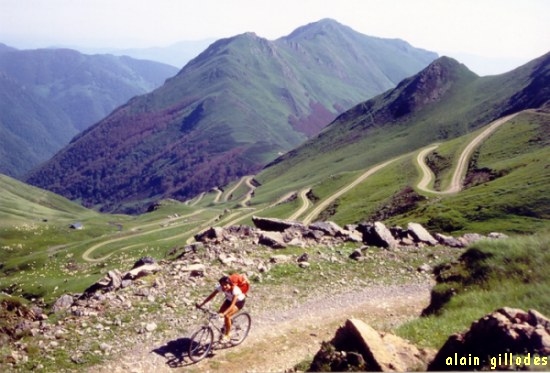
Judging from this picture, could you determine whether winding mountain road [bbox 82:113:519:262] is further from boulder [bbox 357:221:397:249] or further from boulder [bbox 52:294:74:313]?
boulder [bbox 52:294:74:313]

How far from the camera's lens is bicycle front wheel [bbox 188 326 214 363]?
61.8ft

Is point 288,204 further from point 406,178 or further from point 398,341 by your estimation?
point 398,341

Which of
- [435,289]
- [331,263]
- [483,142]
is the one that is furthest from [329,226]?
[483,142]

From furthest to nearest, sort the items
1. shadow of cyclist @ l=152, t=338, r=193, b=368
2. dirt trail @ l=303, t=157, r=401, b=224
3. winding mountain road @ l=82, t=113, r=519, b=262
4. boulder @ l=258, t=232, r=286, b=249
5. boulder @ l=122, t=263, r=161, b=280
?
dirt trail @ l=303, t=157, r=401, b=224
winding mountain road @ l=82, t=113, r=519, b=262
boulder @ l=258, t=232, r=286, b=249
boulder @ l=122, t=263, r=161, b=280
shadow of cyclist @ l=152, t=338, r=193, b=368

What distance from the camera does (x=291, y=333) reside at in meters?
21.5

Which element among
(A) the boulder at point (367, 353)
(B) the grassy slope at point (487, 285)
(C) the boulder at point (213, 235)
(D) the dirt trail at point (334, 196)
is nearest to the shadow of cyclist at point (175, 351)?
(A) the boulder at point (367, 353)

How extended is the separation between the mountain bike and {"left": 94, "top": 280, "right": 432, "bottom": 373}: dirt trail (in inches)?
13.8

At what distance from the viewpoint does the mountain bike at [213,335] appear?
19.0 meters

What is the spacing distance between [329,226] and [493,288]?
21120mm

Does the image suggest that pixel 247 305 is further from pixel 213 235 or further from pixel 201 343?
pixel 213 235

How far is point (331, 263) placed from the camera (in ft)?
101

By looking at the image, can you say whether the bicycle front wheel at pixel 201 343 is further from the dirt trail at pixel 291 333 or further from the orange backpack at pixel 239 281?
the orange backpack at pixel 239 281

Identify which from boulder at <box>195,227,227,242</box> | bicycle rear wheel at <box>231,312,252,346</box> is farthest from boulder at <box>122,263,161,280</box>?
bicycle rear wheel at <box>231,312,252,346</box>

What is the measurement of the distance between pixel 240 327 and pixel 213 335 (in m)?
2.20
